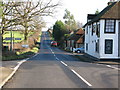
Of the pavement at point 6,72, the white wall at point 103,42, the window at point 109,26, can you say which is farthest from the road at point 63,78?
the window at point 109,26

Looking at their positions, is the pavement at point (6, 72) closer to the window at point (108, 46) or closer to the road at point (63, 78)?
the road at point (63, 78)

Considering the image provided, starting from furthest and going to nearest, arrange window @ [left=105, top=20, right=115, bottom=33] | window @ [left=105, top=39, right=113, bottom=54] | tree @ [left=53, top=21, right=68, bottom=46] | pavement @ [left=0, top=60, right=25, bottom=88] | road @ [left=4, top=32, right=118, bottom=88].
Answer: tree @ [left=53, top=21, right=68, bottom=46]
window @ [left=105, top=39, right=113, bottom=54]
window @ [left=105, top=20, right=115, bottom=33]
pavement @ [left=0, top=60, right=25, bottom=88]
road @ [left=4, top=32, right=118, bottom=88]

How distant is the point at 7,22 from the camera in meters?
27.9

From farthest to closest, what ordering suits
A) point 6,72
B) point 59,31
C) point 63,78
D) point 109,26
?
1. point 59,31
2. point 109,26
3. point 6,72
4. point 63,78

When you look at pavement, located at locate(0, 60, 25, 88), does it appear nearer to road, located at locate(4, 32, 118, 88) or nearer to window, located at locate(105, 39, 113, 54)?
road, located at locate(4, 32, 118, 88)

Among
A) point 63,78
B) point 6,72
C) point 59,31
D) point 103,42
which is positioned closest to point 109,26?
point 103,42

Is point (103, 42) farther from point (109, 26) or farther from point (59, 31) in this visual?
point (59, 31)

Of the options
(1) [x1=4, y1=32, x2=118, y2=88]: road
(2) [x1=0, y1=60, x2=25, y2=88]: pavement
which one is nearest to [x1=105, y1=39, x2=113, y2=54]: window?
(1) [x1=4, y1=32, x2=118, y2=88]: road

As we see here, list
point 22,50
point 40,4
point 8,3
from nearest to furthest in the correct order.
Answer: point 8,3
point 40,4
point 22,50

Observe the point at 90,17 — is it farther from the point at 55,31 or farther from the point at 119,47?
the point at 55,31

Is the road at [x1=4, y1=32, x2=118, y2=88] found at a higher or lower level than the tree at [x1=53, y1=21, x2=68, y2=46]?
lower

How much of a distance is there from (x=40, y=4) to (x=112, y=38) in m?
10.9

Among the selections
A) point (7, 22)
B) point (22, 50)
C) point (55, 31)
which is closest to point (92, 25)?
point (7, 22)

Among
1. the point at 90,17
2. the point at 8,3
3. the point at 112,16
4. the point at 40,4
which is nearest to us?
the point at 8,3
